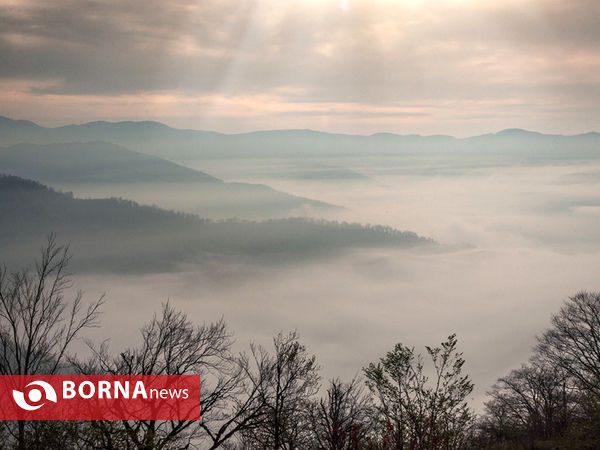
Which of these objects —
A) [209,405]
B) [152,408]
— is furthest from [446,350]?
[152,408]

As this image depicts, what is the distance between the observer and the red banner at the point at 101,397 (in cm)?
2072

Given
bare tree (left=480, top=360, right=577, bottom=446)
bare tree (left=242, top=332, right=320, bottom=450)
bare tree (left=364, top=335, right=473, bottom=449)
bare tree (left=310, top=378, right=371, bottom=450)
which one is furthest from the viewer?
bare tree (left=480, top=360, right=577, bottom=446)

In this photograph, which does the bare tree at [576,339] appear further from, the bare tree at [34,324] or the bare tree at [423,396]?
the bare tree at [34,324]

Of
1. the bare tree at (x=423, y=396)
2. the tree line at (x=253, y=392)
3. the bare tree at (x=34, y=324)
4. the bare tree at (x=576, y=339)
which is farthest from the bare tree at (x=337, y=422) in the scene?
the bare tree at (x=576, y=339)

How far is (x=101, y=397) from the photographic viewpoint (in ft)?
75.4

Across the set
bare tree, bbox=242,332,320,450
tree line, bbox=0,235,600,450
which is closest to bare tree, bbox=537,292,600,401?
tree line, bbox=0,235,600,450

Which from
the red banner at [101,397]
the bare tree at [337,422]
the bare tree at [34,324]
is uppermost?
the bare tree at [34,324]

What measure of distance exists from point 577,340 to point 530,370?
13.9m

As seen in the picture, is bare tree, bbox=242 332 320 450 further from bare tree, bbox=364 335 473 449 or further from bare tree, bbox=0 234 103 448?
bare tree, bbox=0 234 103 448

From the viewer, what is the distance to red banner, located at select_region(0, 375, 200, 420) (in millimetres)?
20719

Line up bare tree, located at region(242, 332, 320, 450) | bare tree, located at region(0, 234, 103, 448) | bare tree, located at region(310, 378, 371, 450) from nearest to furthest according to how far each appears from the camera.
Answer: bare tree, located at region(310, 378, 371, 450) < bare tree, located at region(0, 234, 103, 448) < bare tree, located at region(242, 332, 320, 450)

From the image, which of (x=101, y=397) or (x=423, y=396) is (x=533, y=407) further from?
(x=101, y=397)

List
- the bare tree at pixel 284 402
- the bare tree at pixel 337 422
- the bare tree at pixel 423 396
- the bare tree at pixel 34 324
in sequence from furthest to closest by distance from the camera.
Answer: the bare tree at pixel 284 402 < the bare tree at pixel 34 324 < the bare tree at pixel 337 422 < the bare tree at pixel 423 396

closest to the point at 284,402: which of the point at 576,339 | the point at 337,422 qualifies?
the point at 337,422
